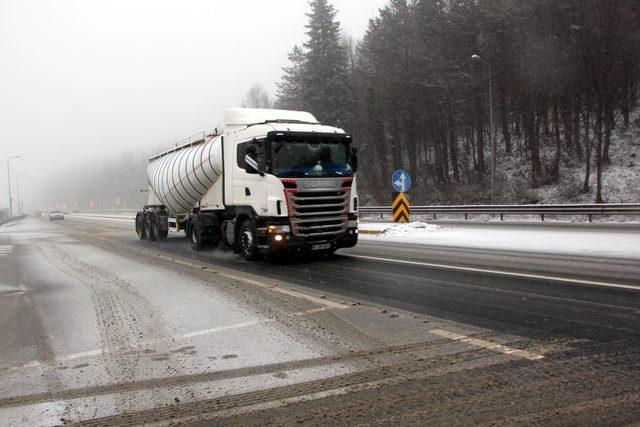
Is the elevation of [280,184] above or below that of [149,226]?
above

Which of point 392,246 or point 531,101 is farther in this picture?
→ point 531,101

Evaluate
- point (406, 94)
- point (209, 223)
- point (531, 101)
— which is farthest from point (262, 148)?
point (406, 94)

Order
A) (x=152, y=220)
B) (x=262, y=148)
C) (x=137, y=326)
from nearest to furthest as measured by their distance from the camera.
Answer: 1. (x=137, y=326)
2. (x=262, y=148)
3. (x=152, y=220)

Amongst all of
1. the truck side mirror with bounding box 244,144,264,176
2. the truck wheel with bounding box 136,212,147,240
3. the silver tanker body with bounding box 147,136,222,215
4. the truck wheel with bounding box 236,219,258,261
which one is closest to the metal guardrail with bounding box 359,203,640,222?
the truck wheel with bounding box 136,212,147,240

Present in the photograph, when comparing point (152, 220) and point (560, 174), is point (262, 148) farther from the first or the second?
point (560, 174)

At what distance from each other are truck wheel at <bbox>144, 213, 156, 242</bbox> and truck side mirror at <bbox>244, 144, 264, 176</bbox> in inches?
407

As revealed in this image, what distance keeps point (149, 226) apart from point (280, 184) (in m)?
11.8

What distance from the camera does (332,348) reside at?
15.5 ft

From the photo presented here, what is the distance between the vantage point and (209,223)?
Answer: 13609 mm

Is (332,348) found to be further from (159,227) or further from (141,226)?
(141,226)

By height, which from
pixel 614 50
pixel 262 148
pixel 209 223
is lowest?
pixel 209 223

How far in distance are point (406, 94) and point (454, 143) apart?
17.9ft

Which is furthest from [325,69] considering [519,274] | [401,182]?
[519,274]

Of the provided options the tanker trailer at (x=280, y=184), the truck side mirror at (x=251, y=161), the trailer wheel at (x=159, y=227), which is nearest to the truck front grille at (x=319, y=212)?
the tanker trailer at (x=280, y=184)
